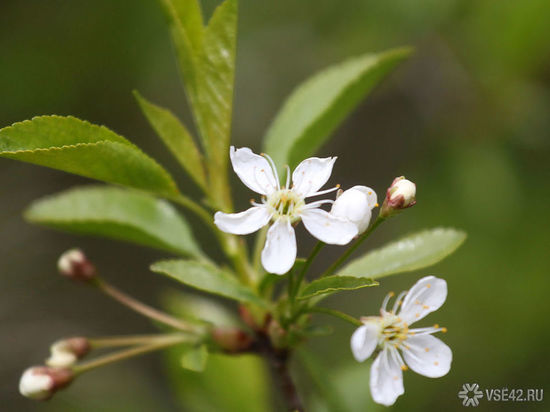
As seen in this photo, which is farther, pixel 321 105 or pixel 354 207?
pixel 321 105

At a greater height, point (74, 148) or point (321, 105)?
point (321, 105)

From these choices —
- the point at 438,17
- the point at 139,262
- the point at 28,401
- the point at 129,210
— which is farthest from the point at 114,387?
the point at 438,17

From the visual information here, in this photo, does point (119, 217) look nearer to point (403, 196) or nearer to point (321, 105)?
point (321, 105)

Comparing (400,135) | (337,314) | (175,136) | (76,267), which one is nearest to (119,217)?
(76,267)

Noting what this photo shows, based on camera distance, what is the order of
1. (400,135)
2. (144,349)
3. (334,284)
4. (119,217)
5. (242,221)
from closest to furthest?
(334,284) < (242,221) < (144,349) < (119,217) < (400,135)

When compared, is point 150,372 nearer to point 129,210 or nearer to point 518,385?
point 518,385

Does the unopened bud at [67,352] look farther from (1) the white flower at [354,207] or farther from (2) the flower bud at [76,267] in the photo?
(1) the white flower at [354,207]

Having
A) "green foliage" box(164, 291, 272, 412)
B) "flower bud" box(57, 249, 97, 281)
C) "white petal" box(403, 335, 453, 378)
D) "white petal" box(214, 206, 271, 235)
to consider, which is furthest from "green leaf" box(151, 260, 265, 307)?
"green foliage" box(164, 291, 272, 412)
